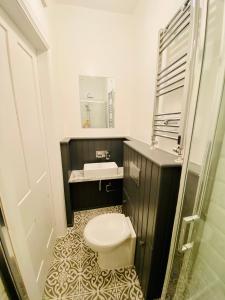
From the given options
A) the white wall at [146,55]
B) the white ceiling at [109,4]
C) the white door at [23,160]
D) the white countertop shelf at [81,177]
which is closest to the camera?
the white door at [23,160]

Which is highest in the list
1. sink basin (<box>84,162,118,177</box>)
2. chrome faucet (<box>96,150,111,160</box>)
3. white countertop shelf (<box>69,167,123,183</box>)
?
chrome faucet (<box>96,150,111,160</box>)

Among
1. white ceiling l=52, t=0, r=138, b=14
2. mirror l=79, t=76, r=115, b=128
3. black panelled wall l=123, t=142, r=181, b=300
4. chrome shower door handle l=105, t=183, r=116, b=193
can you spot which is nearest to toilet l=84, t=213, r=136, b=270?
black panelled wall l=123, t=142, r=181, b=300

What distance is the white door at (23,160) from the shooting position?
717 mm

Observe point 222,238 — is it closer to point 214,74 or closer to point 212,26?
point 214,74

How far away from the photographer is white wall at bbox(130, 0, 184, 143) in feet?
3.75

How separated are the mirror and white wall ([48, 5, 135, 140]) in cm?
7

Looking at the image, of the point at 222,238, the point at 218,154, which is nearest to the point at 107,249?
the point at 222,238

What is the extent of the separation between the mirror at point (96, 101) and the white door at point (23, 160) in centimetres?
71

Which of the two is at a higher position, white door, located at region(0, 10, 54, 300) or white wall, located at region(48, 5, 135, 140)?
white wall, located at region(48, 5, 135, 140)

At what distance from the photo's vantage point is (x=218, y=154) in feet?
2.21

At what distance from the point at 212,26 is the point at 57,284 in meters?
2.17

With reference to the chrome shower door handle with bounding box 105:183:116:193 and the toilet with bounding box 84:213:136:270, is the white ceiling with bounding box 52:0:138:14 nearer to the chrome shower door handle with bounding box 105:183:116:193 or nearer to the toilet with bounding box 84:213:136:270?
the chrome shower door handle with bounding box 105:183:116:193

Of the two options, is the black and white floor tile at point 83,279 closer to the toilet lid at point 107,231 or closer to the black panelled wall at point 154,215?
the black panelled wall at point 154,215

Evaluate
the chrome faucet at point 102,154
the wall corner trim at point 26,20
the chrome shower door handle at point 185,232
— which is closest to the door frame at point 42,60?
the wall corner trim at point 26,20
